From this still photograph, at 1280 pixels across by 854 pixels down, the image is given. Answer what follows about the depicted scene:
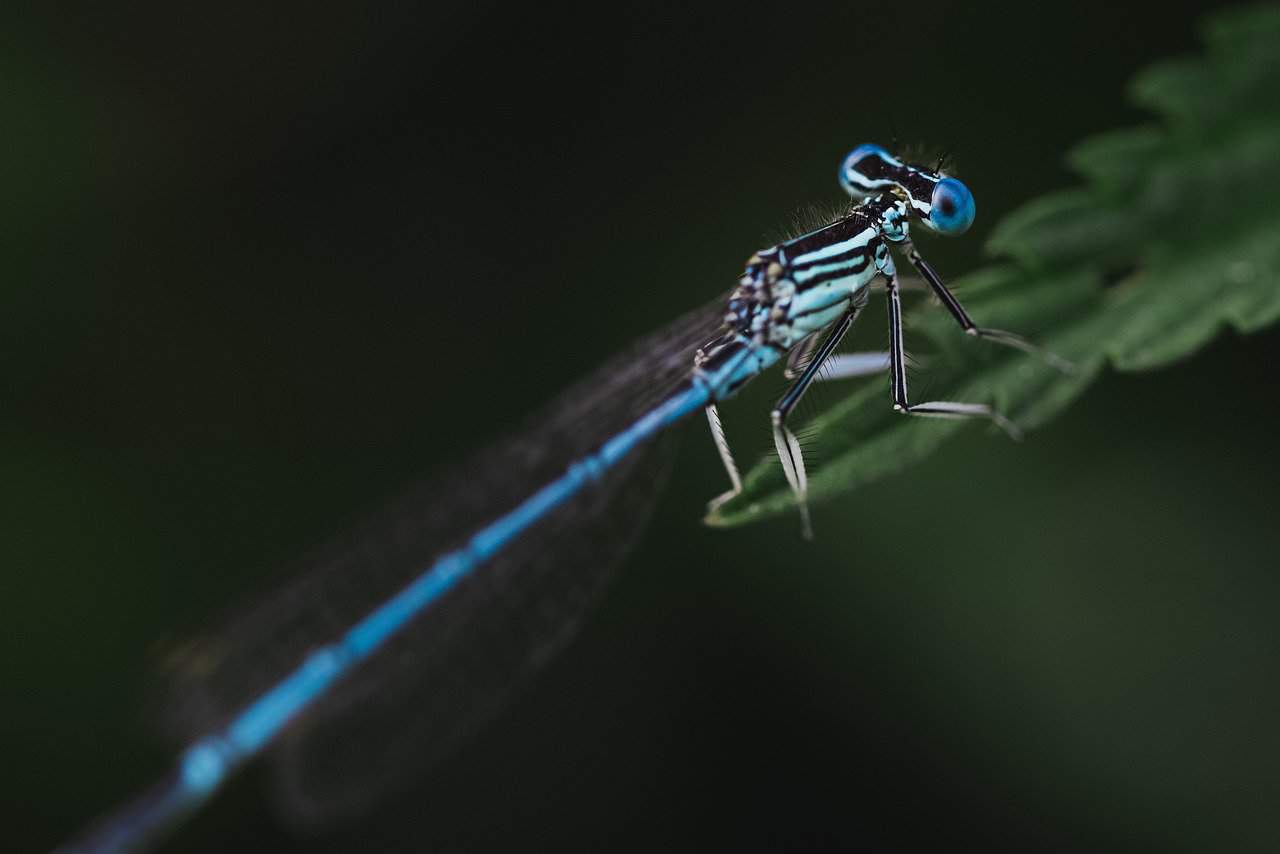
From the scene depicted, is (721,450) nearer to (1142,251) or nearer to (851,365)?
(851,365)

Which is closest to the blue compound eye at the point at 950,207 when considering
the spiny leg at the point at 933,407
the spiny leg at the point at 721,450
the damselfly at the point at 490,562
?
the damselfly at the point at 490,562

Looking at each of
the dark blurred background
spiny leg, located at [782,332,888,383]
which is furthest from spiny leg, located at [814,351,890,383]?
the dark blurred background

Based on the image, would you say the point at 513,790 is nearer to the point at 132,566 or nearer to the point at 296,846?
the point at 296,846

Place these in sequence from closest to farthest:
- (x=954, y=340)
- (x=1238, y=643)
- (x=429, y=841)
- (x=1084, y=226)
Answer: (x=1084, y=226)
(x=954, y=340)
(x=1238, y=643)
(x=429, y=841)

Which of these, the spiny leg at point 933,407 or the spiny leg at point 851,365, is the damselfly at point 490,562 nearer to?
the spiny leg at point 851,365

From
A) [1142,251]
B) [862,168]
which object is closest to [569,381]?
[862,168]

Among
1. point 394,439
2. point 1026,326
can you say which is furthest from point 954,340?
point 394,439
